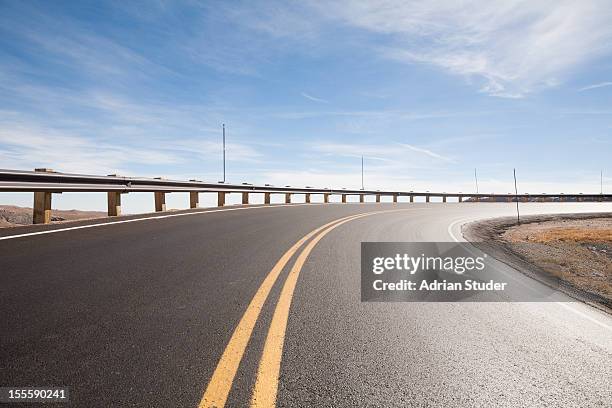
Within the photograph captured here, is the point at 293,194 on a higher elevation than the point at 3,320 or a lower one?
higher

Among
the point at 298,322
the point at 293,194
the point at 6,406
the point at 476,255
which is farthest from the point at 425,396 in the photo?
the point at 293,194

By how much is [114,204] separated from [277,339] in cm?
1106

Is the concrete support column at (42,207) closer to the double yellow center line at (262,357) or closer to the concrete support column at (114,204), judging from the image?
the concrete support column at (114,204)

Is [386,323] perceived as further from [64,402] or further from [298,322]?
[64,402]

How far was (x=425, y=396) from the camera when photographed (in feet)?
9.47

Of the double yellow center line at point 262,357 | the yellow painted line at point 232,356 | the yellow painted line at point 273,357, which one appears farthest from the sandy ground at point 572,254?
the yellow painted line at point 232,356

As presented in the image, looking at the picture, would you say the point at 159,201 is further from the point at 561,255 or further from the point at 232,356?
the point at 232,356

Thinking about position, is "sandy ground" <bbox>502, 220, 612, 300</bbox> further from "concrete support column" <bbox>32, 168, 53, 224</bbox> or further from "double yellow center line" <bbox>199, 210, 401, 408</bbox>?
"concrete support column" <bbox>32, 168, 53, 224</bbox>

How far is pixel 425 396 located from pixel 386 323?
154cm

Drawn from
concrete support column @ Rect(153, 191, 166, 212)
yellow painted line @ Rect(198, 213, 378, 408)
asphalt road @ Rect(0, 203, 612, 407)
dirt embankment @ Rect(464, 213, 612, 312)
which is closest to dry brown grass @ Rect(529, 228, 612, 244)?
dirt embankment @ Rect(464, 213, 612, 312)

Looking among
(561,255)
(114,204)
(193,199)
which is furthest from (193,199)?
(561,255)

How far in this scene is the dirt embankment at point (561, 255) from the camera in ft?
23.4

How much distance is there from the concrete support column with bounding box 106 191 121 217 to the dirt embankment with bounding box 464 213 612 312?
10725 mm

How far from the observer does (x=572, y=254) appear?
10.7 meters
